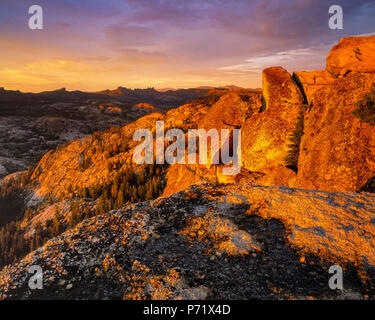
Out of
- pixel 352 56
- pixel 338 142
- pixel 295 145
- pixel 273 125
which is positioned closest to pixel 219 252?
pixel 338 142

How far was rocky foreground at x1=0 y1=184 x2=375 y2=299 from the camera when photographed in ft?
12.7

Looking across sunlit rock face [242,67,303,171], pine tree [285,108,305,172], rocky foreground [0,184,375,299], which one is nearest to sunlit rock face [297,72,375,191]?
pine tree [285,108,305,172]

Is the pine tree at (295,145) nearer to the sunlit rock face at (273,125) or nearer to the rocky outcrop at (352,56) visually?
the sunlit rock face at (273,125)

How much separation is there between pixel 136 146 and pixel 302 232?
87.6 ft

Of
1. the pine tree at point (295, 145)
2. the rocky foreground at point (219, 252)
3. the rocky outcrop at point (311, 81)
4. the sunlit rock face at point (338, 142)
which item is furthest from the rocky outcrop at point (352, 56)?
the rocky foreground at point (219, 252)

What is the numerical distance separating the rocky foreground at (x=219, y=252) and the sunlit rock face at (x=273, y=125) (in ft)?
22.9

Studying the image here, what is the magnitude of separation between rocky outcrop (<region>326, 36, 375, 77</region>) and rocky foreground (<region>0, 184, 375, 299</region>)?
32.2 feet

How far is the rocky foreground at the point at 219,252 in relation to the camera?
152 inches

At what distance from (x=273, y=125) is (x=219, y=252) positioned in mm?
10855

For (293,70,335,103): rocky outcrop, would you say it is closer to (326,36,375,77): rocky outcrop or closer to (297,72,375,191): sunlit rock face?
(326,36,375,77): rocky outcrop

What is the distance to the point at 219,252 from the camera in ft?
15.5

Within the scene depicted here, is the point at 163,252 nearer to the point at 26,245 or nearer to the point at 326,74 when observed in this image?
the point at 326,74

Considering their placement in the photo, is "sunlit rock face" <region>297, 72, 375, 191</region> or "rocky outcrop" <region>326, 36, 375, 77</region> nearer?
"sunlit rock face" <region>297, 72, 375, 191</region>

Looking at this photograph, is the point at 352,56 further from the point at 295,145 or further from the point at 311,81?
the point at 295,145
